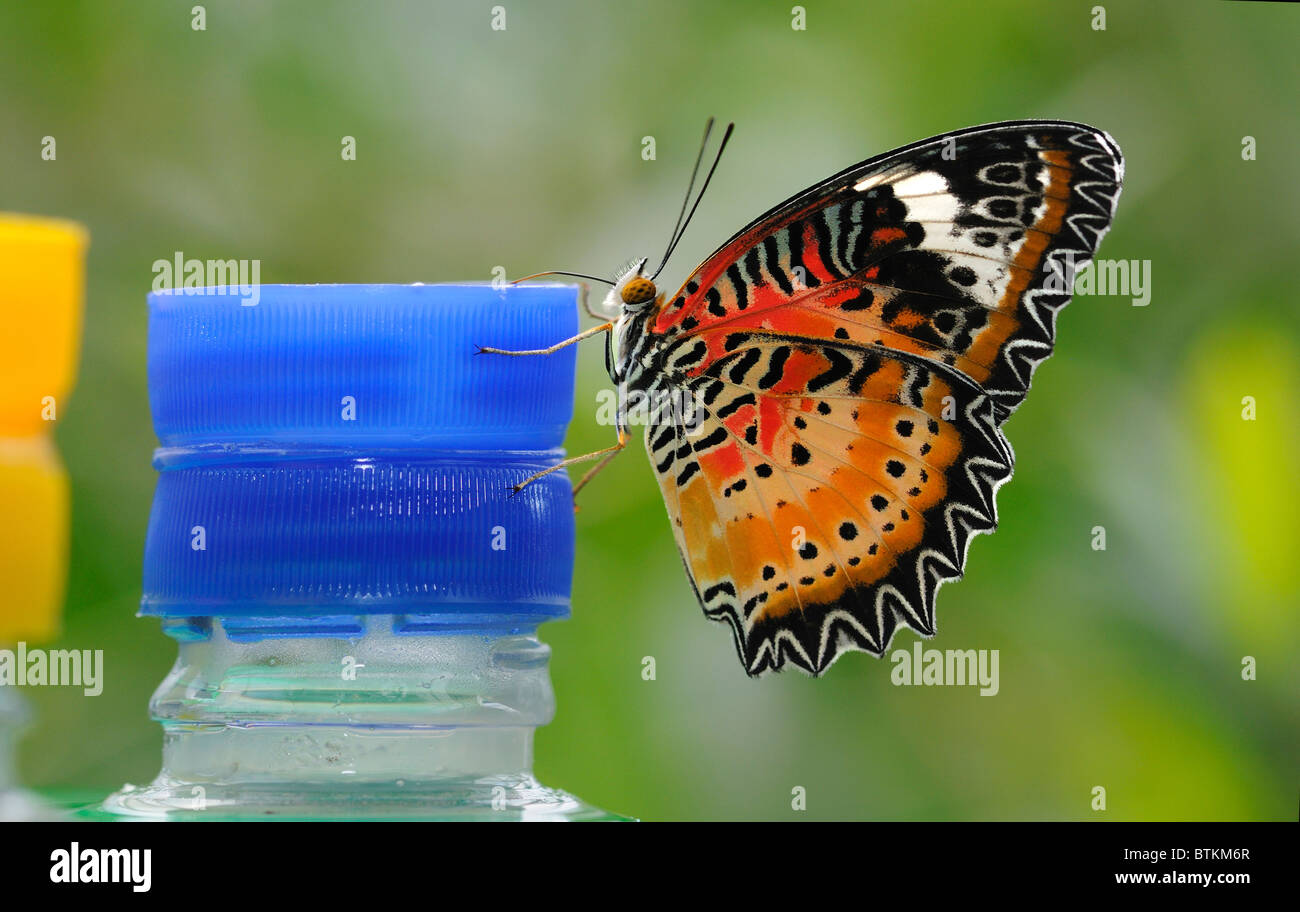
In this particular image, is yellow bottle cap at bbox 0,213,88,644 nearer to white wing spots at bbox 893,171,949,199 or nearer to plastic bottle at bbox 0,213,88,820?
plastic bottle at bbox 0,213,88,820

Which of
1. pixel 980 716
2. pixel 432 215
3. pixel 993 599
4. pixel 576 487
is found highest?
pixel 432 215

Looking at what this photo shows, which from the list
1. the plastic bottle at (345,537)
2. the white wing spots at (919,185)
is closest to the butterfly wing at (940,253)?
the white wing spots at (919,185)

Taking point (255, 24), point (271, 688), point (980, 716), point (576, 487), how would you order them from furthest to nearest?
1. point (980, 716)
2. point (255, 24)
3. point (576, 487)
4. point (271, 688)

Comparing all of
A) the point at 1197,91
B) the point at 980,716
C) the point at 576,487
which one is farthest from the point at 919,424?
the point at 1197,91

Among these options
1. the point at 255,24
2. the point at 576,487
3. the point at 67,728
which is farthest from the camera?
the point at 255,24

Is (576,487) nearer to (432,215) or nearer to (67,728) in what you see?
(432,215)

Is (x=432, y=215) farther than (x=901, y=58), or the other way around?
(x=901, y=58)

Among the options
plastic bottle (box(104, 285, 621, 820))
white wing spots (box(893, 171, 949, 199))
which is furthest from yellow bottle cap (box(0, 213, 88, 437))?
white wing spots (box(893, 171, 949, 199))

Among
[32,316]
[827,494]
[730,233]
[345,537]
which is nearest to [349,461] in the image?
[345,537]
